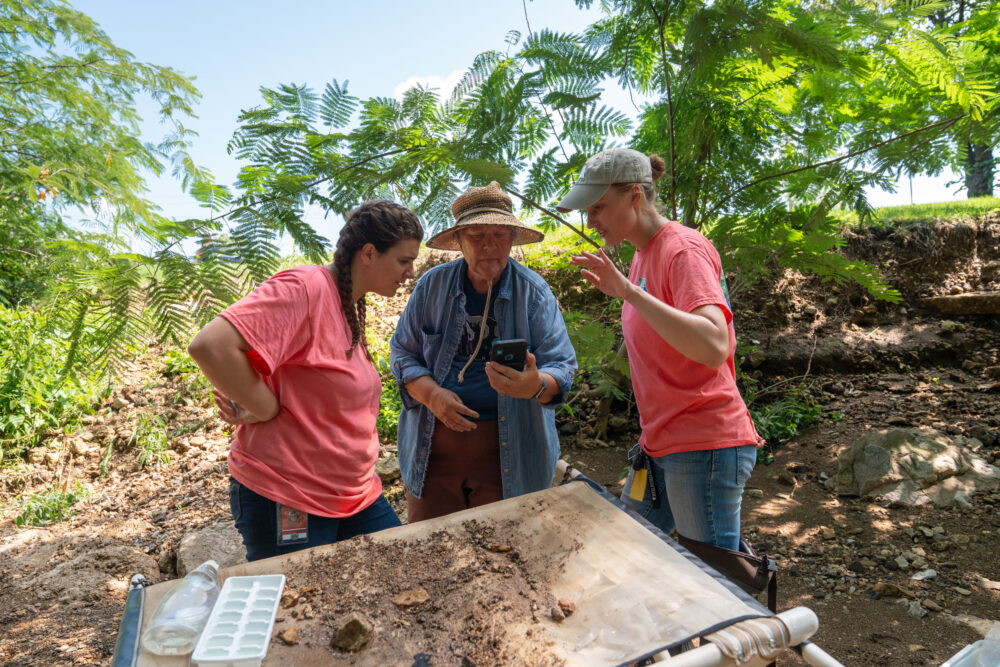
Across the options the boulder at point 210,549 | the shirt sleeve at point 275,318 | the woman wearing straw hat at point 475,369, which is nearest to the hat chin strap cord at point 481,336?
the woman wearing straw hat at point 475,369

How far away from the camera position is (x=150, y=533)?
157 inches

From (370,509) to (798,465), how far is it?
3592 millimetres

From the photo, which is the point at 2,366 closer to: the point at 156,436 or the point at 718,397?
the point at 156,436

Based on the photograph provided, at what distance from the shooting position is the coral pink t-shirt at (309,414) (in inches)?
68.4

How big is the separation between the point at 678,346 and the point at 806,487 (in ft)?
10.4

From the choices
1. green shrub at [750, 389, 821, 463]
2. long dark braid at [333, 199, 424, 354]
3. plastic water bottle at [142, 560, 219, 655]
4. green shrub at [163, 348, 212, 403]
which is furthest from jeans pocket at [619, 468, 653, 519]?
green shrub at [163, 348, 212, 403]

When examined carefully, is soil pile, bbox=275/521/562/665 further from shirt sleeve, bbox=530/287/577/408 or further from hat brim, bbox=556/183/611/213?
hat brim, bbox=556/183/611/213

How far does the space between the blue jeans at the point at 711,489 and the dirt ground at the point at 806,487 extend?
0.68 meters

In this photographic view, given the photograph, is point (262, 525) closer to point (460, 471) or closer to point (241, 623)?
point (241, 623)


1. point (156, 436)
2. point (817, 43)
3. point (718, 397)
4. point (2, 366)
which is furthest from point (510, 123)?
point (2, 366)

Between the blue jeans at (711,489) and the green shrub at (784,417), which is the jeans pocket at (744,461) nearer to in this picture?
the blue jeans at (711,489)

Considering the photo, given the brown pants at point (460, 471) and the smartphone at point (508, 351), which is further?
the brown pants at point (460, 471)

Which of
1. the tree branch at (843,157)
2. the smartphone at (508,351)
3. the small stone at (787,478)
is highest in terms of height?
the tree branch at (843,157)

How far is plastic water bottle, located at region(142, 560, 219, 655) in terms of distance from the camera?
1.25 meters
